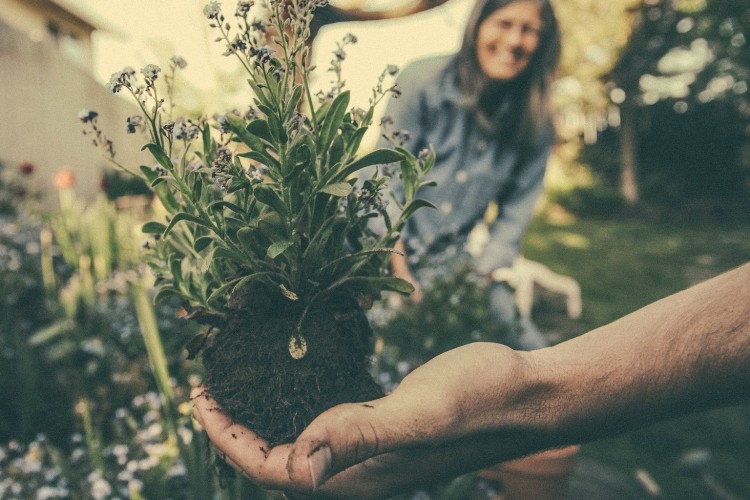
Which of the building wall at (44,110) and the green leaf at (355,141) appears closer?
the green leaf at (355,141)

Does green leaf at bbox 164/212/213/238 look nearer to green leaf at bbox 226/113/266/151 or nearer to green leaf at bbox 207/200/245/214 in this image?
green leaf at bbox 207/200/245/214

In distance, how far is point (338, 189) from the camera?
1.02 m

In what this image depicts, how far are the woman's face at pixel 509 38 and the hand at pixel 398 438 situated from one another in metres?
1.92

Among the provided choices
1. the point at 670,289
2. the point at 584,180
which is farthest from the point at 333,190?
the point at 584,180

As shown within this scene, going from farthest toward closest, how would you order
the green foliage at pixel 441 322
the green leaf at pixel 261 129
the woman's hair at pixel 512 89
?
the woman's hair at pixel 512 89, the green foliage at pixel 441 322, the green leaf at pixel 261 129

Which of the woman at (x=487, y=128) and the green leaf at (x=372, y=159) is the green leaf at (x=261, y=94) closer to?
the green leaf at (x=372, y=159)

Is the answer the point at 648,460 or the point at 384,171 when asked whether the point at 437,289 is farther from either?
the point at 648,460

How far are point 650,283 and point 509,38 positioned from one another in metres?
6.95

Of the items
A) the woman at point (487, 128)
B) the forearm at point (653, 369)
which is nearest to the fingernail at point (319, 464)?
the forearm at point (653, 369)

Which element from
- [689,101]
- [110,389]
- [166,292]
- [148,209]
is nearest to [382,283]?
[166,292]

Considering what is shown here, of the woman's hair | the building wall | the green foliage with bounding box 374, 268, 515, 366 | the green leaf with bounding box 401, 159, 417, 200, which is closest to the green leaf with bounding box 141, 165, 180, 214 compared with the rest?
the green leaf with bounding box 401, 159, 417, 200

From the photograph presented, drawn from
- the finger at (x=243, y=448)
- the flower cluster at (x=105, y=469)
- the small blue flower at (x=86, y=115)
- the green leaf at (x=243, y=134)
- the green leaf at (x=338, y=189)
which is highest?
the small blue flower at (x=86, y=115)

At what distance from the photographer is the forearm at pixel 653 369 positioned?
3.82 feet

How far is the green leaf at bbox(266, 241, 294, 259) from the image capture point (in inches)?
39.6
